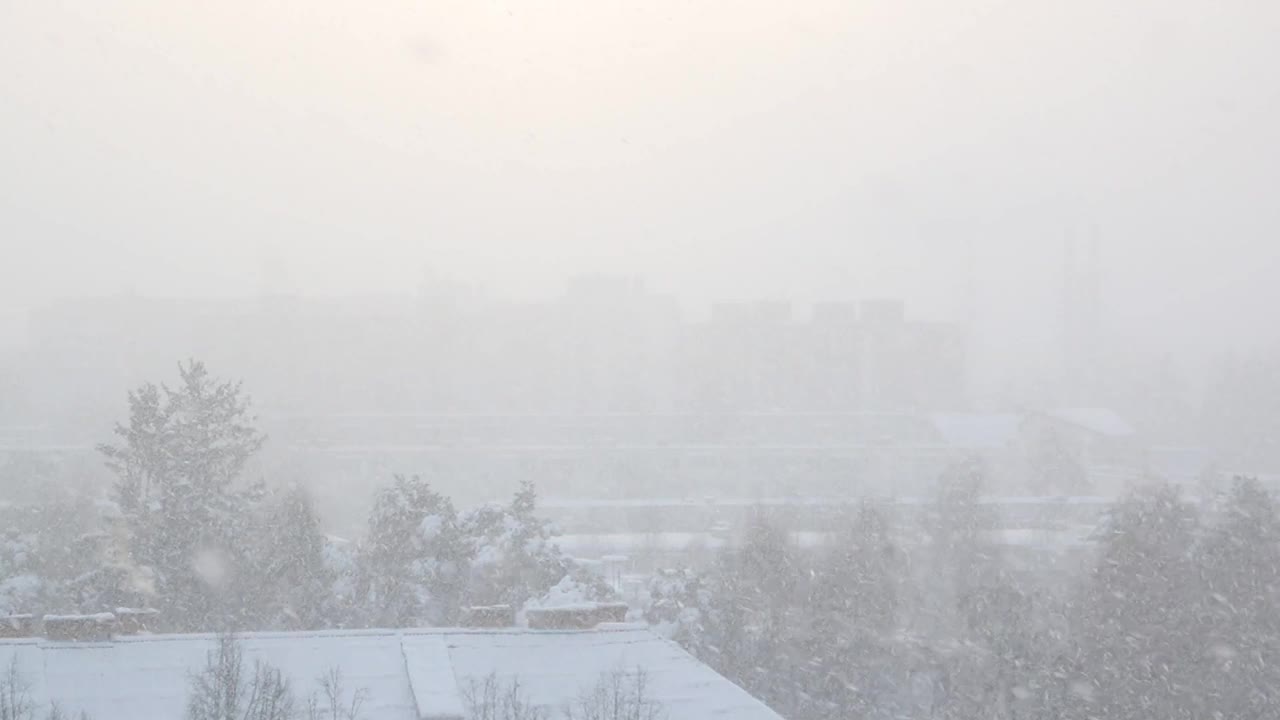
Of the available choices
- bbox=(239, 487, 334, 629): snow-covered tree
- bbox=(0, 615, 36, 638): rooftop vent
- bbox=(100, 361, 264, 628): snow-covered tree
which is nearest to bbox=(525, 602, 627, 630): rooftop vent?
bbox=(0, 615, 36, 638): rooftop vent

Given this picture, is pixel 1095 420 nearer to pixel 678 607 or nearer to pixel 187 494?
pixel 678 607

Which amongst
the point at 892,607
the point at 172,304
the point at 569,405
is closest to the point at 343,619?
the point at 892,607

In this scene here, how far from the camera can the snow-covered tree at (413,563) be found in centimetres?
1538

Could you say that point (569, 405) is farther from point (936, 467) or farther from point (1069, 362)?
point (1069, 362)

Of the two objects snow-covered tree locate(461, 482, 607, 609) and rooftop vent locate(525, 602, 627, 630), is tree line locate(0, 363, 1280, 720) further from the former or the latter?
rooftop vent locate(525, 602, 627, 630)

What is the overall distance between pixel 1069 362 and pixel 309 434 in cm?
4178

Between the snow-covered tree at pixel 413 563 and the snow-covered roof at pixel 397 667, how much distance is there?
7.01 m

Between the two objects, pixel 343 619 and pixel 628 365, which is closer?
pixel 343 619

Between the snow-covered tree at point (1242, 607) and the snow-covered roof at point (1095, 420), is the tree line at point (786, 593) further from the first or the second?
the snow-covered roof at point (1095, 420)

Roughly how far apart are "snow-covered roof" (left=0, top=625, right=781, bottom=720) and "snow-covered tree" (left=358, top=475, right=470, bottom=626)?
23.0 ft

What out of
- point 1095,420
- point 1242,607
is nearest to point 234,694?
point 1242,607

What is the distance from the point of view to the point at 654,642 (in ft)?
27.3

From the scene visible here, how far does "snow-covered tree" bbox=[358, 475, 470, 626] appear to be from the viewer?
15.4 meters

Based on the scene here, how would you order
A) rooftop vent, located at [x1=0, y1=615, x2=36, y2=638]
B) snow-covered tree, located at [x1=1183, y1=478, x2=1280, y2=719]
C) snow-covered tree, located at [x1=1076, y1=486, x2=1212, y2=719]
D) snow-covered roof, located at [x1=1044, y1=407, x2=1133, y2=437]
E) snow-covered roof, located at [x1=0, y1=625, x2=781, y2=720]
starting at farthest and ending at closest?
snow-covered roof, located at [x1=1044, y1=407, x2=1133, y2=437], snow-covered tree, located at [x1=1183, y1=478, x2=1280, y2=719], snow-covered tree, located at [x1=1076, y1=486, x2=1212, y2=719], rooftop vent, located at [x1=0, y1=615, x2=36, y2=638], snow-covered roof, located at [x1=0, y1=625, x2=781, y2=720]
